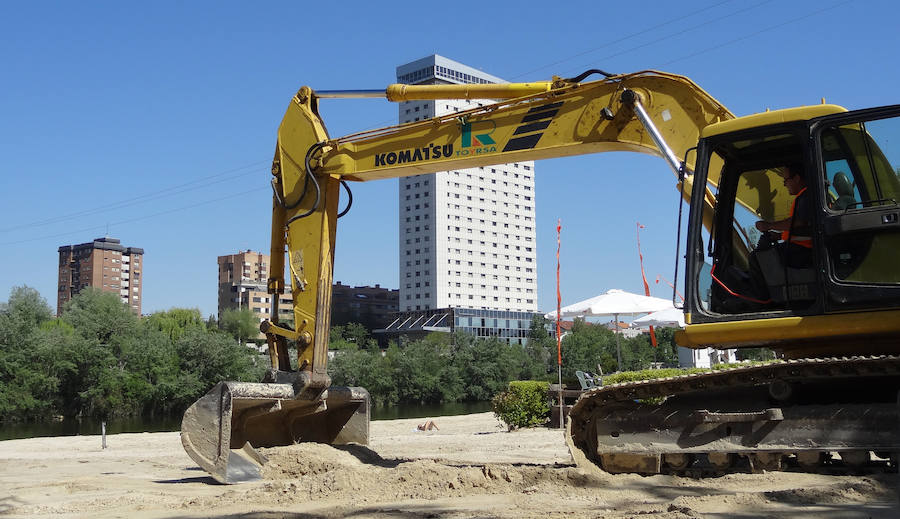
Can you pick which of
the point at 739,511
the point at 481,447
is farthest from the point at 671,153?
the point at 481,447

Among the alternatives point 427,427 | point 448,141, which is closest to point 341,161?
point 448,141

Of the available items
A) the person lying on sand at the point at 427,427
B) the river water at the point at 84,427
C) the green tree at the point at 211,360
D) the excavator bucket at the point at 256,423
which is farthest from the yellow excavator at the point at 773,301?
the green tree at the point at 211,360

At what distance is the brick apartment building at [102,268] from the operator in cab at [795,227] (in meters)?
164

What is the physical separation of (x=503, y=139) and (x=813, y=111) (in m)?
3.86

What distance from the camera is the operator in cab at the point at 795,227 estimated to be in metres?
5.65

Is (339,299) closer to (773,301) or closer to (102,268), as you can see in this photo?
(102,268)

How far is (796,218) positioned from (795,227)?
2.6 inches

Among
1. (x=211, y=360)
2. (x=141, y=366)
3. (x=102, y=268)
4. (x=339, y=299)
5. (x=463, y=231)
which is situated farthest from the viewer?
(x=102, y=268)

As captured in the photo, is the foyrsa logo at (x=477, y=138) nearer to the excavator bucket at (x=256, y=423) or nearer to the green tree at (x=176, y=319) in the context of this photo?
the excavator bucket at (x=256, y=423)

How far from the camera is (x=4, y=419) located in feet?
129

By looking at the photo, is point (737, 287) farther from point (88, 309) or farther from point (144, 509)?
point (88, 309)

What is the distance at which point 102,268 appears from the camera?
6324 inches

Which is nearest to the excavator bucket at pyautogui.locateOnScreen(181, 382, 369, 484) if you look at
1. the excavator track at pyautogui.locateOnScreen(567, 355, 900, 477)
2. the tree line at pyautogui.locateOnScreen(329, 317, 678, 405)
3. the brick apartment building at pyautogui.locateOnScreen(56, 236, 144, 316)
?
the excavator track at pyautogui.locateOnScreen(567, 355, 900, 477)

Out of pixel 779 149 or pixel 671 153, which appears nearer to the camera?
pixel 779 149
